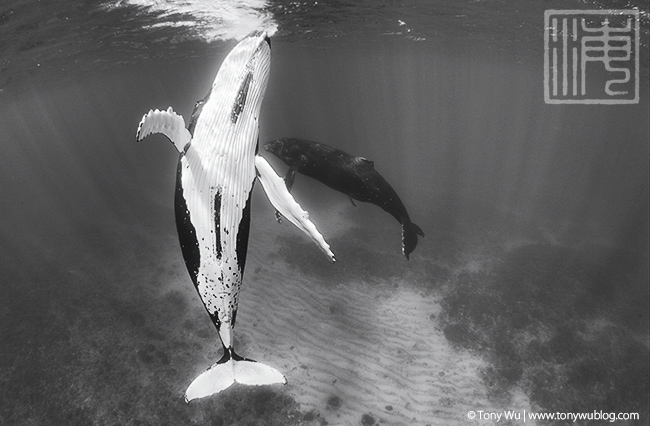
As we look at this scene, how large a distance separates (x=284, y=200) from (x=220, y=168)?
17.3 inches

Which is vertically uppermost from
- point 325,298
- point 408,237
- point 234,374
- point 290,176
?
point 234,374

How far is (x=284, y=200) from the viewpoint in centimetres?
208

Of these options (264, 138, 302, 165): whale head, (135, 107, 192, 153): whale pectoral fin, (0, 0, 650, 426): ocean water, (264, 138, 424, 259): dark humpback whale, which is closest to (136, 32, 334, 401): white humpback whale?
(135, 107, 192, 153): whale pectoral fin

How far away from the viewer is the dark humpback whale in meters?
6.34

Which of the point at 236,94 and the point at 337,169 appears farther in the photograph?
the point at 337,169

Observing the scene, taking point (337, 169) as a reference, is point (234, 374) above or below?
above

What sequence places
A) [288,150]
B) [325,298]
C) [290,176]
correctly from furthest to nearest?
[325,298] < [288,150] < [290,176]

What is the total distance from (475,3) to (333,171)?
13873 mm

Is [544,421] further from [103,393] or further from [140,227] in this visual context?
[140,227]

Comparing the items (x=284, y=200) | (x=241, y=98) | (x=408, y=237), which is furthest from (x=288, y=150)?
(x=241, y=98)

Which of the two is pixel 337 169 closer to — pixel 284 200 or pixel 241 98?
pixel 284 200

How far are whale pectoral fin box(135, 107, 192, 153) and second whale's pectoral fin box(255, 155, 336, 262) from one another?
0.37 m

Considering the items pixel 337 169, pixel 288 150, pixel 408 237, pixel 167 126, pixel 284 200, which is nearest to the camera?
pixel 167 126

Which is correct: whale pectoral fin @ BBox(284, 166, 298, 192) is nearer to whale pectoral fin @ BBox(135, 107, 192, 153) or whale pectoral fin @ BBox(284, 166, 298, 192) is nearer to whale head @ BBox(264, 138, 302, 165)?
whale head @ BBox(264, 138, 302, 165)
